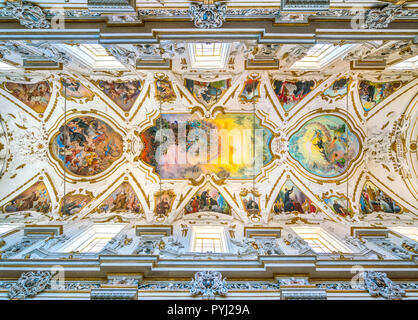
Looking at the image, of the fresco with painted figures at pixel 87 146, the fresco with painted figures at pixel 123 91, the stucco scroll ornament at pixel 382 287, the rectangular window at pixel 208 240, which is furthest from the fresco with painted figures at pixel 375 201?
the fresco with painted figures at pixel 87 146

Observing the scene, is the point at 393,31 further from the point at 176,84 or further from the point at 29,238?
the point at 29,238

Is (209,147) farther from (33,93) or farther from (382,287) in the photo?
(33,93)

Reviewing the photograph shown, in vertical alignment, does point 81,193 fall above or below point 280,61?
below

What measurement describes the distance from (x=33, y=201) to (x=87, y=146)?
4004 mm

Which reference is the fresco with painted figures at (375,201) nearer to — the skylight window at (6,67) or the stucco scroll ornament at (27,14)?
the stucco scroll ornament at (27,14)

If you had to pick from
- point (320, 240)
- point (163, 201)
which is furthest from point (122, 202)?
point (320, 240)

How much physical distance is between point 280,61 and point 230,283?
31.4ft

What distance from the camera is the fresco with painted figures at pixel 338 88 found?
1177 centimetres

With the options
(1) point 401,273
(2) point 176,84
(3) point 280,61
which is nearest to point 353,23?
(3) point 280,61

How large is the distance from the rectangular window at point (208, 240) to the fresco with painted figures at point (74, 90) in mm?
9526

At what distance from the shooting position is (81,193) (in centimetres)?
1250

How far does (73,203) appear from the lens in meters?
12.1

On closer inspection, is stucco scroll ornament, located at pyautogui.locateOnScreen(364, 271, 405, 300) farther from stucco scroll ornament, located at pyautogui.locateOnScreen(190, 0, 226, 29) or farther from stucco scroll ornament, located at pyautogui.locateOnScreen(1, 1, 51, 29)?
stucco scroll ornament, located at pyautogui.locateOnScreen(1, 1, 51, 29)
